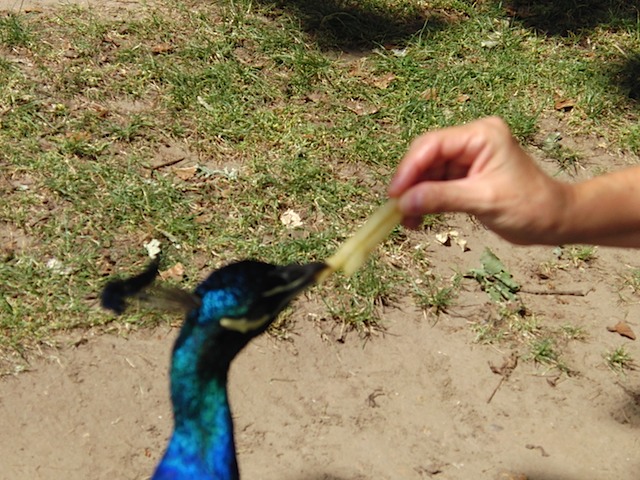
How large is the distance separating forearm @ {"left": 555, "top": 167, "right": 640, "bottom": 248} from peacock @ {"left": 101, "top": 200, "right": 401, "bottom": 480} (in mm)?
438

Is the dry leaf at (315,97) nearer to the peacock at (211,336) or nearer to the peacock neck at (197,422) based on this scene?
the peacock at (211,336)

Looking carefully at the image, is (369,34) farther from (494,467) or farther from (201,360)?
(201,360)

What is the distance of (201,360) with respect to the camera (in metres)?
2.08

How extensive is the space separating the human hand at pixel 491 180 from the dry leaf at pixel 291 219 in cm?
183

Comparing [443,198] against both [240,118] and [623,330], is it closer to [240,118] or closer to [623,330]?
[623,330]

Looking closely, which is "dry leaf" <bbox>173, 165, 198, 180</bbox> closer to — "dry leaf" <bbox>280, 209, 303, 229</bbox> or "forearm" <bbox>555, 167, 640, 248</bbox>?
"dry leaf" <bbox>280, 209, 303, 229</bbox>

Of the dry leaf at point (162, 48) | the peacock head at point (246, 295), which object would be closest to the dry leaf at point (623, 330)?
the peacock head at point (246, 295)

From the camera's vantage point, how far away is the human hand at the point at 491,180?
6.67 feet

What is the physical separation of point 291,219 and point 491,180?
1.98 m

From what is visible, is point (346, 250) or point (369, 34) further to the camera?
point (369, 34)

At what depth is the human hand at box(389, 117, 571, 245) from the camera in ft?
6.67

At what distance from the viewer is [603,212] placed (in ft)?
7.37

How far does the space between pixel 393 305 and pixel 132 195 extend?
1155 millimetres

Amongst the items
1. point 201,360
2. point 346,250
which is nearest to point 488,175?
point 346,250
